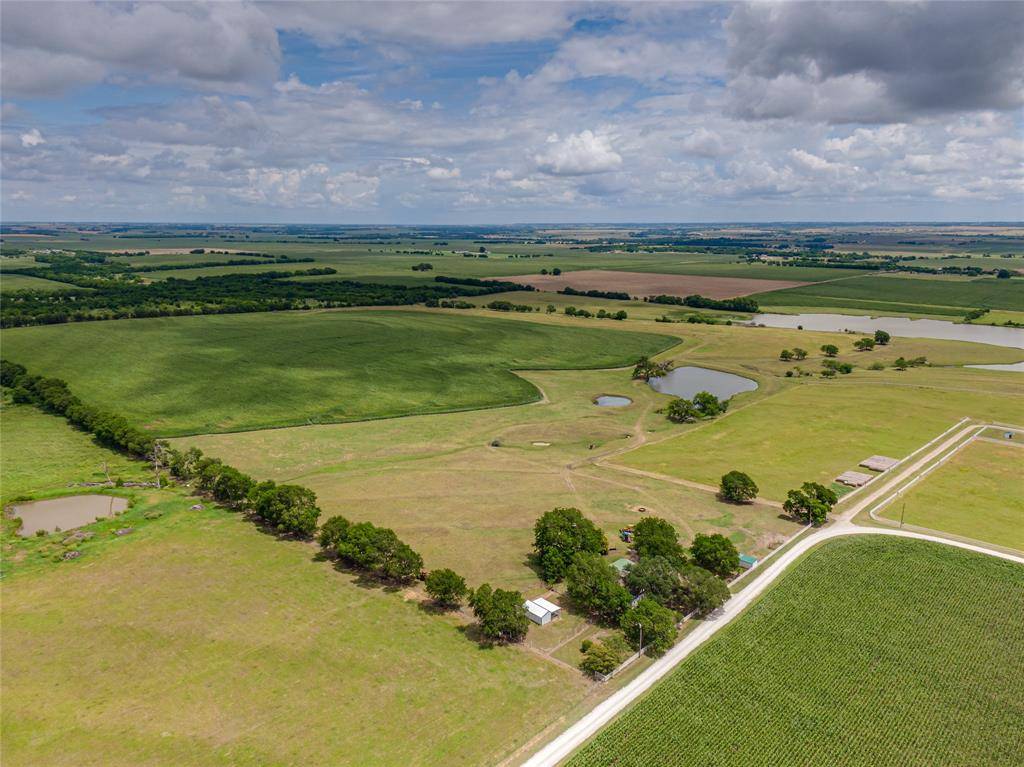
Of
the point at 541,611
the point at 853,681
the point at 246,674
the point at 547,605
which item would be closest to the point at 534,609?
→ the point at 541,611

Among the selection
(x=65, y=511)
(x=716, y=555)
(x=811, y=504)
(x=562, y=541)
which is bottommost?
(x=65, y=511)

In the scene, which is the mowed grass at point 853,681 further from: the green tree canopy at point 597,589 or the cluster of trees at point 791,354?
the cluster of trees at point 791,354

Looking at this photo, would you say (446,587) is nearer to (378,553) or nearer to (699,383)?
(378,553)

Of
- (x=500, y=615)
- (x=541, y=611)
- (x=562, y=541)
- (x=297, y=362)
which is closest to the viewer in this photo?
(x=500, y=615)

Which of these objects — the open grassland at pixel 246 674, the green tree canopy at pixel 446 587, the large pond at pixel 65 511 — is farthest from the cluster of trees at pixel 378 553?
the large pond at pixel 65 511

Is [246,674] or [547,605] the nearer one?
[246,674]

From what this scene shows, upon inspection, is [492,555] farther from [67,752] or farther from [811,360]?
[811,360]
